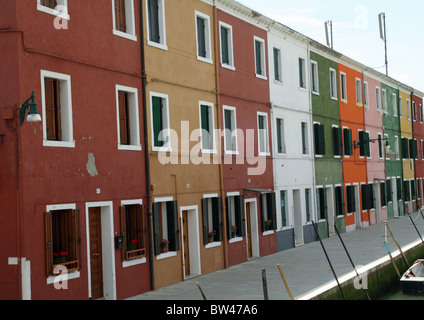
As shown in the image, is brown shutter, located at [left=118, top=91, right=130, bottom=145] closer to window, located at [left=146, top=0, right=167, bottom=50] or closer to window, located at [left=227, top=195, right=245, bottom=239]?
window, located at [left=146, top=0, right=167, bottom=50]

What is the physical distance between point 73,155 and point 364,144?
24313mm

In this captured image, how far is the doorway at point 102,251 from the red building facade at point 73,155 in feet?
0.07

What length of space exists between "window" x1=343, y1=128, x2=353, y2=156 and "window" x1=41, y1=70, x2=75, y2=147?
2107cm

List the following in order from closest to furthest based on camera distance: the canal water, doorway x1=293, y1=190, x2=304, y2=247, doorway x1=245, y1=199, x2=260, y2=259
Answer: the canal water < doorway x1=245, y1=199, x2=260, y2=259 < doorway x1=293, y1=190, x2=304, y2=247

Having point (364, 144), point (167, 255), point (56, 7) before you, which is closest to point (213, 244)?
point (167, 255)

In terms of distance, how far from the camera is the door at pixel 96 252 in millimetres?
14617

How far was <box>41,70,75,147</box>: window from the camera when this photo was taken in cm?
1338

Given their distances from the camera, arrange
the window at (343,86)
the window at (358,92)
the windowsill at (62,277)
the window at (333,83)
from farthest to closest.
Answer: the window at (358,92) < the window at (343,86) < the window at (333,83) < the windowsill at (62,277)

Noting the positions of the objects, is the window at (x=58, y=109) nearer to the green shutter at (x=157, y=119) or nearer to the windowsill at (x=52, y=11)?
the windowsill at (x=52, y=11)

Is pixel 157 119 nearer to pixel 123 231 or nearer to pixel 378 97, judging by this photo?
pixel 123 231

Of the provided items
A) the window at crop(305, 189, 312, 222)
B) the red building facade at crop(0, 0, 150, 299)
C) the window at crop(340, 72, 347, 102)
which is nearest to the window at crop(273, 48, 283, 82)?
the window at crop(305, 189, 312, 222)

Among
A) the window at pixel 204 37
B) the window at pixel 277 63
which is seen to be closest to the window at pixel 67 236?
the window at pixel 204 37
